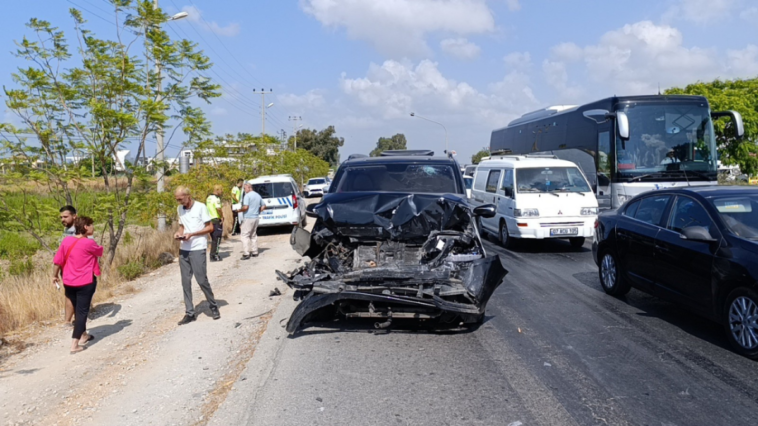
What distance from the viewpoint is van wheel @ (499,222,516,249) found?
14251 millimetres

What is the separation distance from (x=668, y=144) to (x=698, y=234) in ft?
33.3

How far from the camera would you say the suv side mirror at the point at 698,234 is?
6383 millimetres

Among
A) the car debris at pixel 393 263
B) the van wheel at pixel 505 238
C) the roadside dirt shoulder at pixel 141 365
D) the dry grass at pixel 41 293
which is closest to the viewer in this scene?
the roadside dirt shoulder at pixel 141 365

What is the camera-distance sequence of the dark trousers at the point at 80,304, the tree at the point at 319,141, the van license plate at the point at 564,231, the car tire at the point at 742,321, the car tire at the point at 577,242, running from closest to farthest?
1. the car tire at the point at 742,321
2. the dark trousers at the point at 80,304
3. the van license plate at the point at 564,231
4. the car tire at the point at 577,242
5. the tree at the point at 319,141

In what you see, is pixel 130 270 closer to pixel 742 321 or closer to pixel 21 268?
pixel 21 268

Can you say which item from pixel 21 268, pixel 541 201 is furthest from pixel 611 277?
pixel 21 268

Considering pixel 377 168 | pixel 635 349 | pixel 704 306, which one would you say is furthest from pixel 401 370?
pixel 377 168

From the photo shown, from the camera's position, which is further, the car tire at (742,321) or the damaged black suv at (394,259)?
the damaged black suv at (394,259)

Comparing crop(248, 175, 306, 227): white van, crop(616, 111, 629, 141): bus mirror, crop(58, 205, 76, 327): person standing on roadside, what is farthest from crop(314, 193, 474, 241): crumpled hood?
crop(248, 175, 306, 227): white van

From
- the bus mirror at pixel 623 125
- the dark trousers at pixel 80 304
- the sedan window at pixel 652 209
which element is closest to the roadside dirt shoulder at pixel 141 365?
the dark trousers at pixel 80 304

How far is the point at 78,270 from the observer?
7102 millimetres

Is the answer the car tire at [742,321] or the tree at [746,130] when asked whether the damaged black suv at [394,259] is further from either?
the tree at [746,130]

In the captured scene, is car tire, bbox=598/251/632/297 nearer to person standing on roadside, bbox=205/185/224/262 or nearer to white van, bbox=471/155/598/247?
white van, bbox=471/155/598/247

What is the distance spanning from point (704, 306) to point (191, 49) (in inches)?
385
